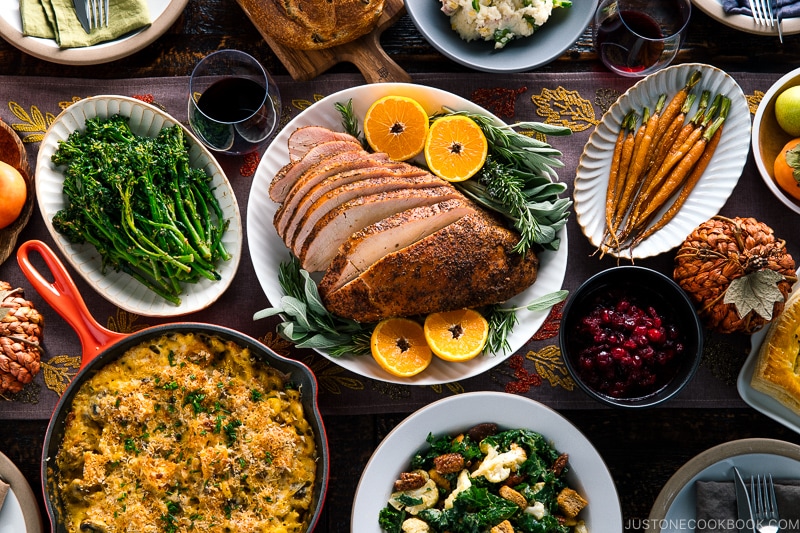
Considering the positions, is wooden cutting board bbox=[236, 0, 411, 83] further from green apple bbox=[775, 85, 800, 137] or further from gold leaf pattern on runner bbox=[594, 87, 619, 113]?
green apple bbox=[775, 85, 800, 137]

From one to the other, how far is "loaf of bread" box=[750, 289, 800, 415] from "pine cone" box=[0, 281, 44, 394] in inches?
121

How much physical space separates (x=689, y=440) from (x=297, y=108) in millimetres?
2315

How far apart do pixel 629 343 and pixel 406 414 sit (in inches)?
39.6

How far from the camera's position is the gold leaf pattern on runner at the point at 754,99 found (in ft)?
10.3

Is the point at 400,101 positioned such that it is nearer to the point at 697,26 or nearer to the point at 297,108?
the point at 297,108

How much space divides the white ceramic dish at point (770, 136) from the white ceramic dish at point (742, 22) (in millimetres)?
213

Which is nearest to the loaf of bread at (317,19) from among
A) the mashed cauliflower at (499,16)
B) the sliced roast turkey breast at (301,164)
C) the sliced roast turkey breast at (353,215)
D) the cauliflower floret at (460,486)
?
the mashed cauliflower at (499,16)

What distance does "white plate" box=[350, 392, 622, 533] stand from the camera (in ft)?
9.00

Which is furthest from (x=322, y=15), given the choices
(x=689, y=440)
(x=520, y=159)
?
(x=689, y=440)

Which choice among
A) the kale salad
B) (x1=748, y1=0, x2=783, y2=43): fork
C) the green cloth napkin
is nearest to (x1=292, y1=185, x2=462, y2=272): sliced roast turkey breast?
the kale salad

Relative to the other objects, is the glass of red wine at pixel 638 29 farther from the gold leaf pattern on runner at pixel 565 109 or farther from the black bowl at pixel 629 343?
the black bowl at pixel 629 343

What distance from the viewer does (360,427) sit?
3100 mm

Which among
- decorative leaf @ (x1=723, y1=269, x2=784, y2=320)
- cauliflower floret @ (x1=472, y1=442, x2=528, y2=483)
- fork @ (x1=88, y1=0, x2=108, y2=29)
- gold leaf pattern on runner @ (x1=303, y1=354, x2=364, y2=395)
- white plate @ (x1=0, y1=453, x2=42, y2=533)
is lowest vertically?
white plate @ (x1=0, y1=453, x2=42, y2=533)

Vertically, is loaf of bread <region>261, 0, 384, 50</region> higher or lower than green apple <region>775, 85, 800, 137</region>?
higher
